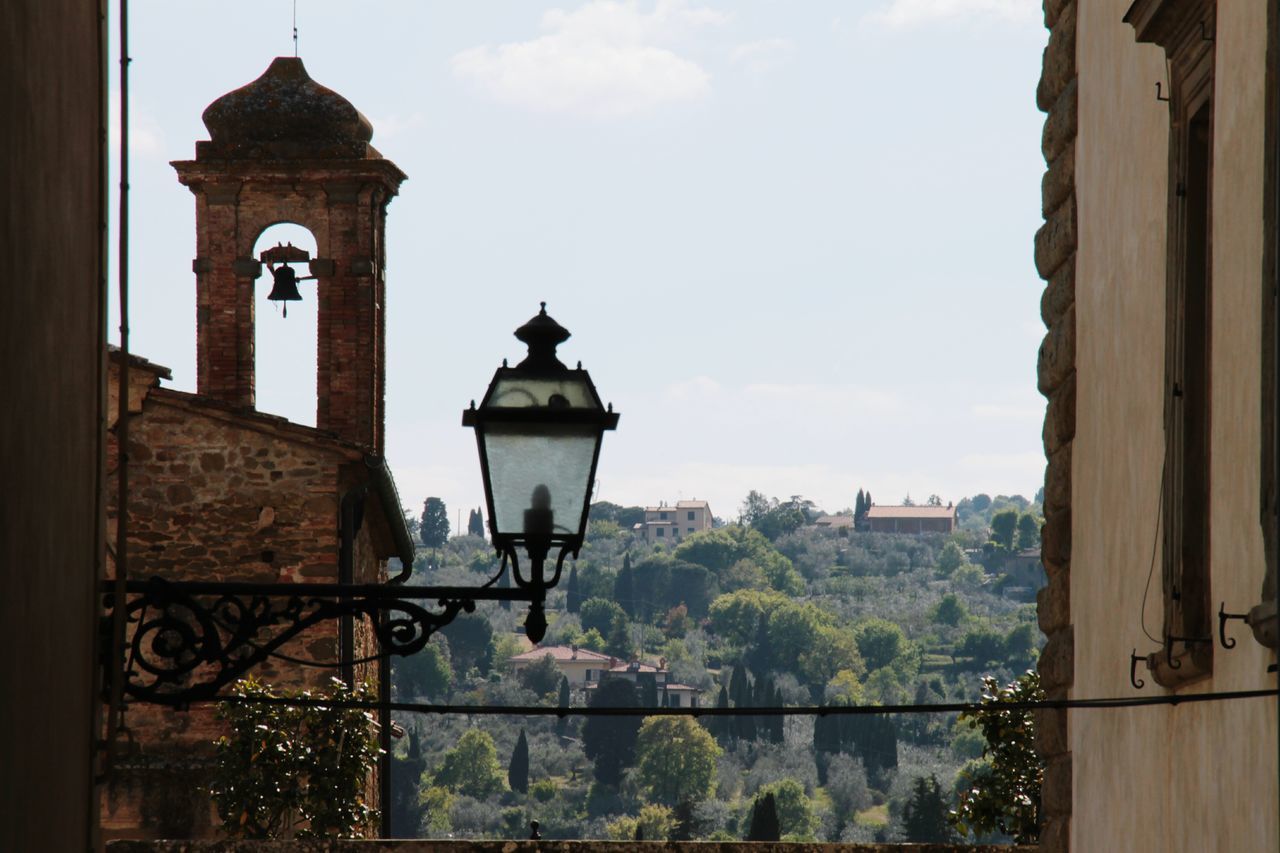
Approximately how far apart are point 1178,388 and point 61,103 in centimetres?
293

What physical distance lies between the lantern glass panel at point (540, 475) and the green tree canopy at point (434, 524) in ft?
617

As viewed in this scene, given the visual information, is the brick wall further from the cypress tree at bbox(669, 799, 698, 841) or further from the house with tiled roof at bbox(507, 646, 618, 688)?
the house with tiled roof at bbox(507, 646, 618, 688)

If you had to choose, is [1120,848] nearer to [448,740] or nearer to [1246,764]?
[1246,764]

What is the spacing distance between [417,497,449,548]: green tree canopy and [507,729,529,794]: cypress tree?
8153cm

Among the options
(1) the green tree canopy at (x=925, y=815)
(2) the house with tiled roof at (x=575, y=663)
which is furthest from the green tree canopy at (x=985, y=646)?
(1) the green tree canopy at (x=925, y=815)

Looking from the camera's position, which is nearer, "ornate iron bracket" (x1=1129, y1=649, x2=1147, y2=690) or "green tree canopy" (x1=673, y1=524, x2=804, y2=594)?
"ornate iron bracket" (x1=1129, y1=649, x2=1147, y2=690)

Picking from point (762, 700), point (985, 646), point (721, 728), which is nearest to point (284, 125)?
point (721, 728)

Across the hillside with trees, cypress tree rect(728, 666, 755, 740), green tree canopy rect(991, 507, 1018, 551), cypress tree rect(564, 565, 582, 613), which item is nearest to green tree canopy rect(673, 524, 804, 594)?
the hillside with trees

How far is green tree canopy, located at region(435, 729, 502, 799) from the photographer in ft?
357

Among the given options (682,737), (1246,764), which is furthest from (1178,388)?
(682,737)

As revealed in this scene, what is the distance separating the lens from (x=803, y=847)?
29.2 ft

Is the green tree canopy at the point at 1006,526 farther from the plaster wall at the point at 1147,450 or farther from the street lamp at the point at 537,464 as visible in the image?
the street lamp at the point at 537,464

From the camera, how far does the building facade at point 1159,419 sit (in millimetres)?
4727

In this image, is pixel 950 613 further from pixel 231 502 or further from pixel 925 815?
pixel 231 502
